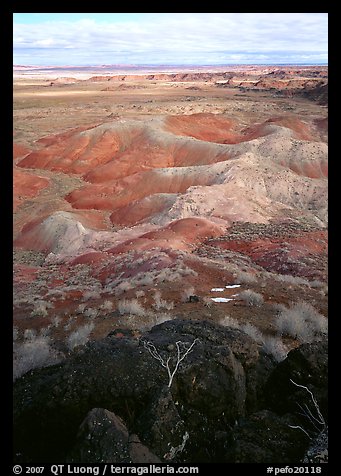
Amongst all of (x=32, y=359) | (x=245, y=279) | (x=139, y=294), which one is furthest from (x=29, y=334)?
(x=245, y=279)

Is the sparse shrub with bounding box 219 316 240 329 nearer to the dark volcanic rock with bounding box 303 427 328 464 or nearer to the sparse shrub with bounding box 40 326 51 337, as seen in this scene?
the dark volcanic rock with bounding box 303 427 328 464

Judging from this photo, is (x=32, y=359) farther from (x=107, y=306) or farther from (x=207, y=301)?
(x=207, y=301)

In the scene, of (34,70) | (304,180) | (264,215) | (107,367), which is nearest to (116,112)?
(304,180)

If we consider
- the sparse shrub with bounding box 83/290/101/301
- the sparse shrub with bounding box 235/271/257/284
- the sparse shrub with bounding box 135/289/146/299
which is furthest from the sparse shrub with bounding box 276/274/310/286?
the sparse shrub with bounding box 83/290/101/301

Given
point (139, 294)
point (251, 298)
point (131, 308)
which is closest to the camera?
point (131, 308)

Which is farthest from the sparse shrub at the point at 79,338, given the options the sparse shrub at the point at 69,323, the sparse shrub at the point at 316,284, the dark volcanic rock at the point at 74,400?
the sparse shrub at the point at 316,284

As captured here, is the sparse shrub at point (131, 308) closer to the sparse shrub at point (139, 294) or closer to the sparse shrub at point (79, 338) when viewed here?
the sparse shrub at point (139, 294)
